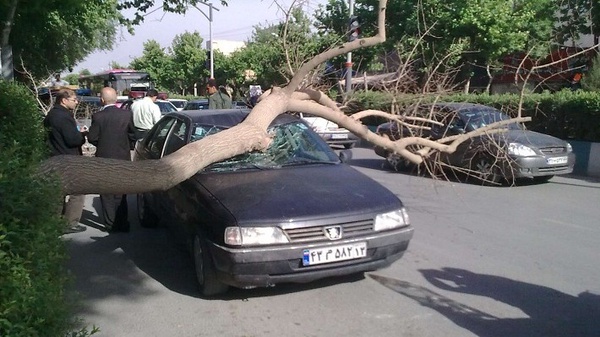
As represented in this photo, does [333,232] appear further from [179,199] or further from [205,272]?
[179,199]

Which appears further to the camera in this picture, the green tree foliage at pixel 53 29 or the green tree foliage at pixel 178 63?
the green tree foliage at pixel 178 63

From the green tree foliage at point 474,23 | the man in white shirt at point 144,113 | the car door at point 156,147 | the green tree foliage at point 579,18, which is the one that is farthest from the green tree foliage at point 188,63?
the car door at point 156,147

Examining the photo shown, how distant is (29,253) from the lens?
2594mm

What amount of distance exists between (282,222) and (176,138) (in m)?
2.43

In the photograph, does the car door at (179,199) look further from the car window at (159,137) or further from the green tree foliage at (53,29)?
the green tree foliage at (53,29)

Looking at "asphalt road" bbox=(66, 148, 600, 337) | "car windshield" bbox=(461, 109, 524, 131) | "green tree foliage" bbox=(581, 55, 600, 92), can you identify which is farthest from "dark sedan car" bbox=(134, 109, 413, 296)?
"green tree foliage" bbox=(581, 55, 600, 92)

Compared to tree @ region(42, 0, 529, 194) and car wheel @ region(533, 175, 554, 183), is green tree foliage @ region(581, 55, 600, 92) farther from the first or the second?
tree @ region(42, 0, 529, 194)

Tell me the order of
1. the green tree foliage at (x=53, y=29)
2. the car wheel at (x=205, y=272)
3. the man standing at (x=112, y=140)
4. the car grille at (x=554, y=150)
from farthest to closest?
1. the green tree foliage at (x=53, y=29)
2. the car grille at (x=554, y=150)
3. the man standing at (x=112, y=140)
4. the car wheel at (x=205, y=272)

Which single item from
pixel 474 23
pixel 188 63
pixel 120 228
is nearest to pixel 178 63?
pixel 188 63

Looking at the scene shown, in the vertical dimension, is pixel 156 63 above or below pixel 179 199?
above

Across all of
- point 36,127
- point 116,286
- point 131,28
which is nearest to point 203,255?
point 116,286

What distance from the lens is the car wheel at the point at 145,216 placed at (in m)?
7.88

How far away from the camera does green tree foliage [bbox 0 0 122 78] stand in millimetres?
14383

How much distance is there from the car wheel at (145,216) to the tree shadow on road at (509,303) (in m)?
3.29
